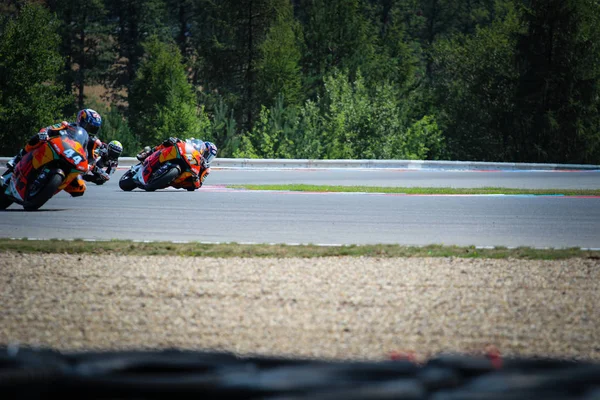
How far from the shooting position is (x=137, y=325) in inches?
245

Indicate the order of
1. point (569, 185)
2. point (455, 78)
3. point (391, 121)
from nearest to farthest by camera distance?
point (569, 185)
point (391, 121)
point (455, 78)

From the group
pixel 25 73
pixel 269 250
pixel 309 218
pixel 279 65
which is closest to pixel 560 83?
pixel 279 65

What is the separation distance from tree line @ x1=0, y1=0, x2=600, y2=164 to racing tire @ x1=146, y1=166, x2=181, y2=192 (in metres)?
25.5

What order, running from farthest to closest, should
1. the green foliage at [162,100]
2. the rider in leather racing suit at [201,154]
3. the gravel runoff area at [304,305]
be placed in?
the green foliage at [162,100], the rider in leather racing suit at [201,154], the gravel runoff area at [304,305]

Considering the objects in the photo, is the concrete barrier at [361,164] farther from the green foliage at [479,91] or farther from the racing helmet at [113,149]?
the green foliage at [479,91]

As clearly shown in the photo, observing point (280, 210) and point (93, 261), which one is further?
point (280, 210)

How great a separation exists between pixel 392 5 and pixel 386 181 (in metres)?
50.2

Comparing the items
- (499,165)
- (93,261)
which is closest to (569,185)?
(499,165)

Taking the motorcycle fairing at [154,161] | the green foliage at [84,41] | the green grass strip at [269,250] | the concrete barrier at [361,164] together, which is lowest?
the green grass strip at [269,250]

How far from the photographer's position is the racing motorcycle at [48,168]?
13.1 metres

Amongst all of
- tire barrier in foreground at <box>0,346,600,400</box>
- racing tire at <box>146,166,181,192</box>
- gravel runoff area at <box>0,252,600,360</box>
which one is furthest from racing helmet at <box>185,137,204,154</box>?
tire barrier in foreground at <box>0,346,600,400</box>

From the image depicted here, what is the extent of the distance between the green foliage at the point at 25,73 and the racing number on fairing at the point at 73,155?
37429 millimetres

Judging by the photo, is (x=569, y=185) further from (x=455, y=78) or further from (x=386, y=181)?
(x=455, y=78)

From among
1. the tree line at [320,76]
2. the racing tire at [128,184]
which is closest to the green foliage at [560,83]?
the tree line at [320,76]
